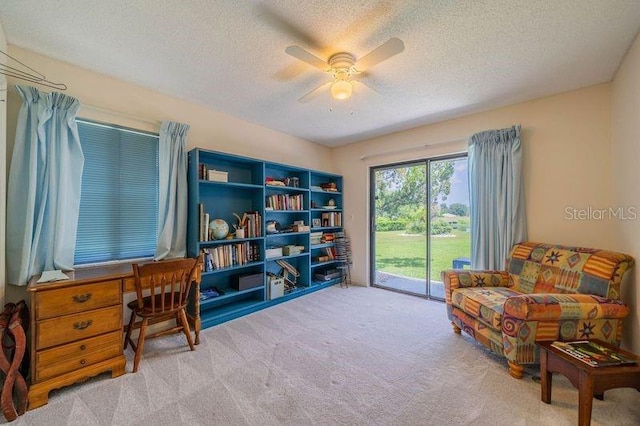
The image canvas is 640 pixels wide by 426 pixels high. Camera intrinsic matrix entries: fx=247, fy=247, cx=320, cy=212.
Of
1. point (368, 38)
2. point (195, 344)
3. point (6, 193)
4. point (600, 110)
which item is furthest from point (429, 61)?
point (6, 193)

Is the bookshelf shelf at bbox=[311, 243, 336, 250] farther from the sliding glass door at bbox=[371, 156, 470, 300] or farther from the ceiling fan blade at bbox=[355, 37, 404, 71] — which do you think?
the ceiling fan blade at bbox=[355, 37, 404, 71]

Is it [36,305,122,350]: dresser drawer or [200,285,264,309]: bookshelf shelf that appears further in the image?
[200,285,264,309]: bookshelf shelf

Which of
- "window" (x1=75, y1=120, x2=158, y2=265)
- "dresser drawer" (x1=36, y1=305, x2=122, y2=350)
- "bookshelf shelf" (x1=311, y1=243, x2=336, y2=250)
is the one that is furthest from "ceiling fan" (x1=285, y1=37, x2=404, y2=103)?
"bookshelf shelf" (x1=311, y1=243, x2=336, y2=250)

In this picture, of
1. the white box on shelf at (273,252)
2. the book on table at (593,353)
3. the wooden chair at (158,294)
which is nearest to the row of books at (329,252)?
the white box on shelf at (273,252)

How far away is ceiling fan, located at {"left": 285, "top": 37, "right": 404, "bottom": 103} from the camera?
157 cm

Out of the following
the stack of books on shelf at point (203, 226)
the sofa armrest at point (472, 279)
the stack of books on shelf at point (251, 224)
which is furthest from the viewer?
the stack of books on shelf at point (251, 224)

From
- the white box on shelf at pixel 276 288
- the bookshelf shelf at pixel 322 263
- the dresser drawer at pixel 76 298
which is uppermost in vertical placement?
the dresser drawer at pixel 76 298

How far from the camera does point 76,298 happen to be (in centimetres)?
170

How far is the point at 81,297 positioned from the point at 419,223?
3.76 meters

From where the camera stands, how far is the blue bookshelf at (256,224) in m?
2.72

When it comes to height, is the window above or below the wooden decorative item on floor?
above

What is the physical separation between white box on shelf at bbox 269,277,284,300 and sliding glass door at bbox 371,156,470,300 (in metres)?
1.66

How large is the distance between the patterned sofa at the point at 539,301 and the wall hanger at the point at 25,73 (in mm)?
3892

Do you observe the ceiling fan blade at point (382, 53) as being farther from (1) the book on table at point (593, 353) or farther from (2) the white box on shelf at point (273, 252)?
(2) the white box on shelf at point (273, 252)
